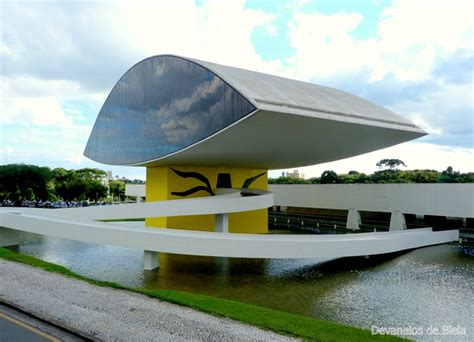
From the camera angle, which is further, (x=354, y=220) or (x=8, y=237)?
(x=354, y=220)

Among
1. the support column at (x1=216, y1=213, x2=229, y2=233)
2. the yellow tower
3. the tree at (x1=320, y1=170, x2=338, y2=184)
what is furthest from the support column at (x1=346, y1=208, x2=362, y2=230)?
the tree at (x1=320, y1=170, x2=338, y2=184)

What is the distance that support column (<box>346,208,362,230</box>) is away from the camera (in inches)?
1242

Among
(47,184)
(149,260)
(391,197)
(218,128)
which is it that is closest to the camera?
(149,260)

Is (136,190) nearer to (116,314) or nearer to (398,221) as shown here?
(398,221)

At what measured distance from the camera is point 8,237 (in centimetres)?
2134

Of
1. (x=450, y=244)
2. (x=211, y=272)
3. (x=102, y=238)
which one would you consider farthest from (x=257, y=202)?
(x=450, y=244)

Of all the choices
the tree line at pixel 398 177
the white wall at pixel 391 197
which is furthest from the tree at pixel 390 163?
the white wall at pixel 391 197

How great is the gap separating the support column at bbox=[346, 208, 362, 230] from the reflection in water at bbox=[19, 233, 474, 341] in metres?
9.88

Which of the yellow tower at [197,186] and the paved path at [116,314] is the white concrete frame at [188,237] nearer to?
the paved path at [116,314]

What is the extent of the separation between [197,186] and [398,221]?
1570 cm

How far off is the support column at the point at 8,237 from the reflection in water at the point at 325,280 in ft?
2.13

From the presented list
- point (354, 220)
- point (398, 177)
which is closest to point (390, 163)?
point (398, 177)

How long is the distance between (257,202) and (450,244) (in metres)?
13.6

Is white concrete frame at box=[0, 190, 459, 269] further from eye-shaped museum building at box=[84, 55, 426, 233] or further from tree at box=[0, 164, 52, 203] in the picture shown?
tree at box=[0, 164, 52, 203]
